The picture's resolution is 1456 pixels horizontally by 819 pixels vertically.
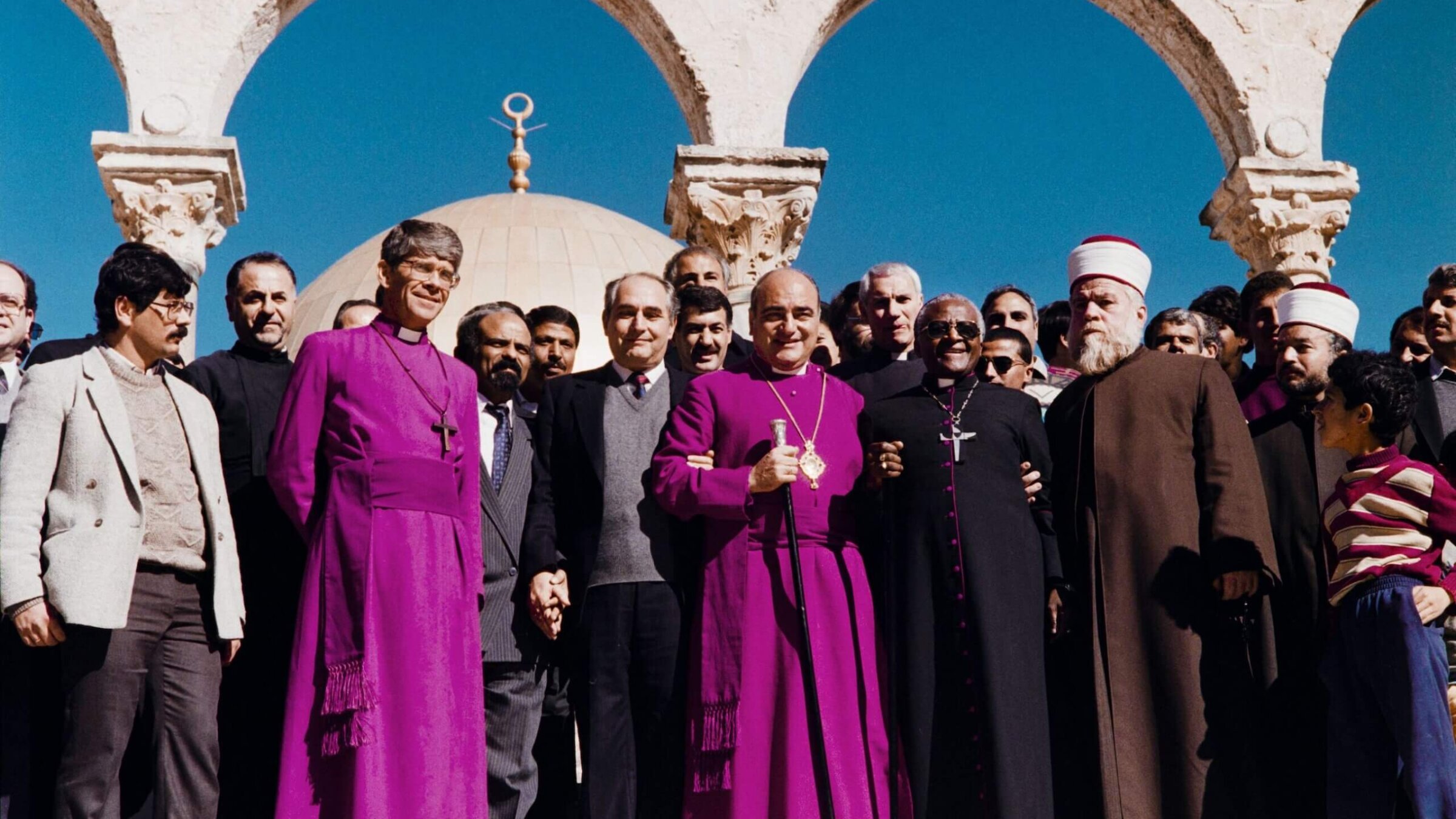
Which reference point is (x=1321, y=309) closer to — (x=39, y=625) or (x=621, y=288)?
(x=621, y=288)

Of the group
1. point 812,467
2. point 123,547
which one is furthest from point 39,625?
point 812,467

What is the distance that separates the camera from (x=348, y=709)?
5176mm

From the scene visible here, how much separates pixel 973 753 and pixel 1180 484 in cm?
118

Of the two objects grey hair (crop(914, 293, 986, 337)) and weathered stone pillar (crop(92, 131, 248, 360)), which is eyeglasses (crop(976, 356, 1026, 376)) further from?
weathered stone pillar (crop(92, 131, 248, 360))

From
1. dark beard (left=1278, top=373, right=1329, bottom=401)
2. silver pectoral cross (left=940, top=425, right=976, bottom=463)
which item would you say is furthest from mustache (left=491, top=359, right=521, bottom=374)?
dark beard (left=1278, top=373, right=1329, bottom=401)

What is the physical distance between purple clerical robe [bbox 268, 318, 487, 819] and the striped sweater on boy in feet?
9.27

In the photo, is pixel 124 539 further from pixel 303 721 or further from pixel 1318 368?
pixel 1318 368

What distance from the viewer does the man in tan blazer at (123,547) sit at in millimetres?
5039

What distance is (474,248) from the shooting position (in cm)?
2772

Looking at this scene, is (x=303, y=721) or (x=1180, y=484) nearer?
(x=303, y=721)

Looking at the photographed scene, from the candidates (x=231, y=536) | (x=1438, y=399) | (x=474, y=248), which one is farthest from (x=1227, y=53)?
(x=474, y=248)

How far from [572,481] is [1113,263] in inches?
82.9

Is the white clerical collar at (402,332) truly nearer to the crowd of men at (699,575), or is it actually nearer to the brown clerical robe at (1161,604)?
the crowd of men at (699,575)

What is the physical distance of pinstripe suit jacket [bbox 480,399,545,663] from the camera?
5820mm
